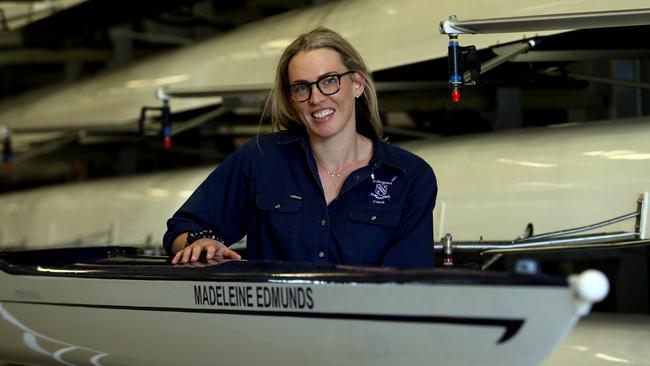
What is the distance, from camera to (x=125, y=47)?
320 inches

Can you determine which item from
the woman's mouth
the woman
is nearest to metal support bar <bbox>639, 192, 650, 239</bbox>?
the woman

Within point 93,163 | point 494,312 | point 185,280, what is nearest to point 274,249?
point 185,280

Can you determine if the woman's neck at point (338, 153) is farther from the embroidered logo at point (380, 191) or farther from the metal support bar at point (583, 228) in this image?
the metal support bar at point (583, 228)

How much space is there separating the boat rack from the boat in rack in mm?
896

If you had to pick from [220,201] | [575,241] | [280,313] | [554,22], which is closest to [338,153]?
[220,201]

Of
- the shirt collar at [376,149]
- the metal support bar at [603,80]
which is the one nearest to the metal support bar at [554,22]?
the shirt collar at [376,149]

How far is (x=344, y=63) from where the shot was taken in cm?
300

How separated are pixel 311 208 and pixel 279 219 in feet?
0.29

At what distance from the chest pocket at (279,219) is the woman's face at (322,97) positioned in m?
0.20

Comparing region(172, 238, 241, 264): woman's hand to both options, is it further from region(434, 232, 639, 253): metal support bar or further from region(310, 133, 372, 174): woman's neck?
region(434, 232, 639, 253): metal support bar

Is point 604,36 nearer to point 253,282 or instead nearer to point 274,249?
point 274,249

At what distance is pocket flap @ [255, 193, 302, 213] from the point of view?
9.82ft

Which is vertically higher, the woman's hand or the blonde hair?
the blonde hair

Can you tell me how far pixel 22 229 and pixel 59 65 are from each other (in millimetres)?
4901
